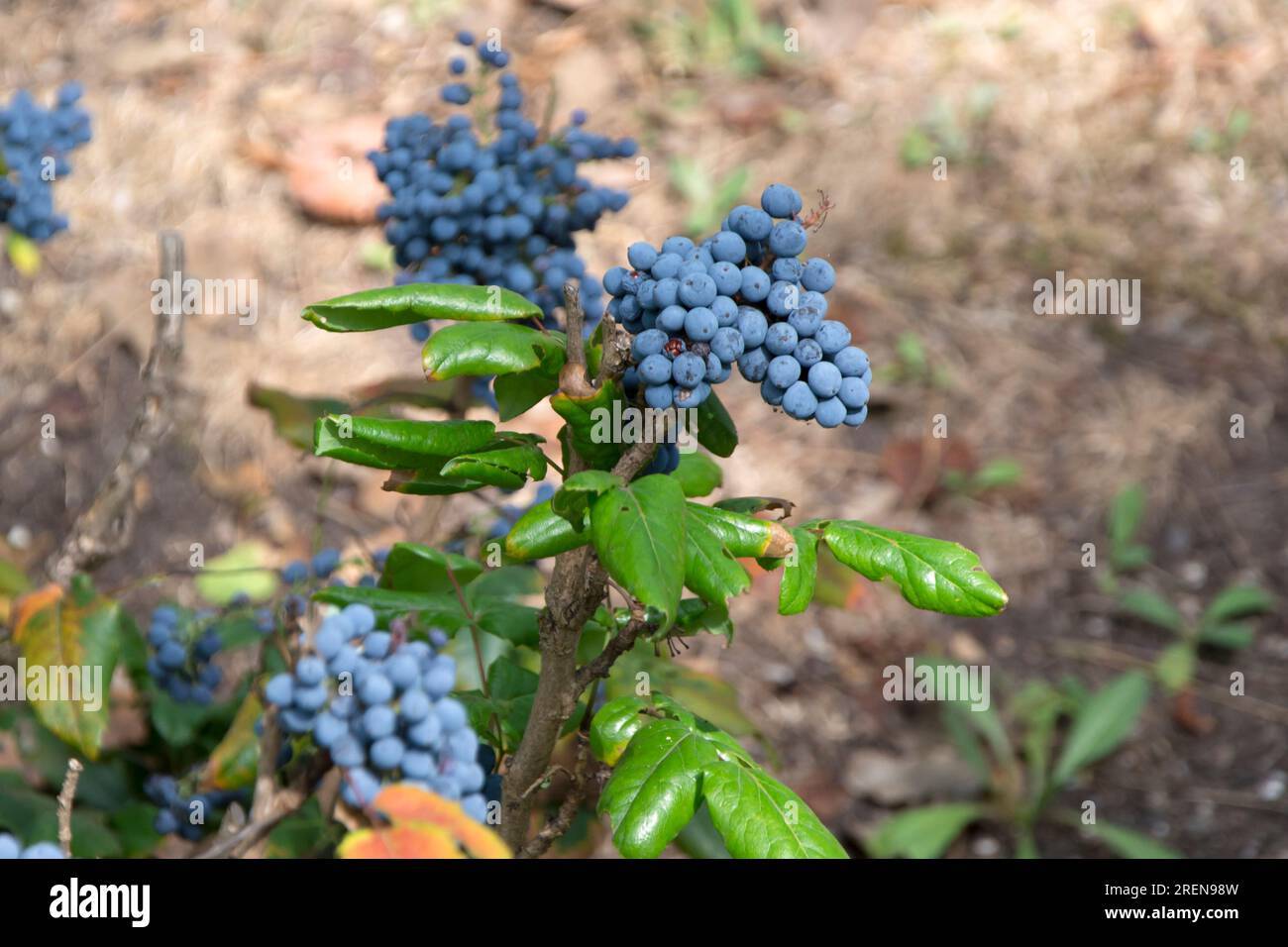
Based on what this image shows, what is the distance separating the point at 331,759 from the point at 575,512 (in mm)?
409

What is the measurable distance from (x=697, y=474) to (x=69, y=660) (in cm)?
89

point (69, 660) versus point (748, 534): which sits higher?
point (748, 534)

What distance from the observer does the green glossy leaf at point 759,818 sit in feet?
3.54

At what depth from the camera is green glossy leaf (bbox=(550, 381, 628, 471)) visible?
3.61ft

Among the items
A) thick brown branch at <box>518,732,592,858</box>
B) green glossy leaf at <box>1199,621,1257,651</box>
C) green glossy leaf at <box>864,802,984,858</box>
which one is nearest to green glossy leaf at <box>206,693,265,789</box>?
thick brown branch at <box>518,732,592,858</box>

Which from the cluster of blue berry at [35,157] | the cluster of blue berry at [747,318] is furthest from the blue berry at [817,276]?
the cluster of blue berry at [35,157]

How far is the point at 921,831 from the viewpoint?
2627 mm

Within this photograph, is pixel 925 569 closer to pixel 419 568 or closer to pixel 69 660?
pixel 419 568

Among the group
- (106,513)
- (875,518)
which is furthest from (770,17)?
(106,513)

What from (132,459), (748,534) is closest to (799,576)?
(748,534)

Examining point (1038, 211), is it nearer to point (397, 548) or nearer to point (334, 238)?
point (334, 238)

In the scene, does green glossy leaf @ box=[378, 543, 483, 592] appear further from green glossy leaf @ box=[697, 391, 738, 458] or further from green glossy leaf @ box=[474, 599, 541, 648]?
green glossy leaf @ box=[697, 391, 738, 458]

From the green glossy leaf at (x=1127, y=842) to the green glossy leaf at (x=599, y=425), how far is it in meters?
1.90

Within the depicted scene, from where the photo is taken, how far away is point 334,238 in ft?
12.7
